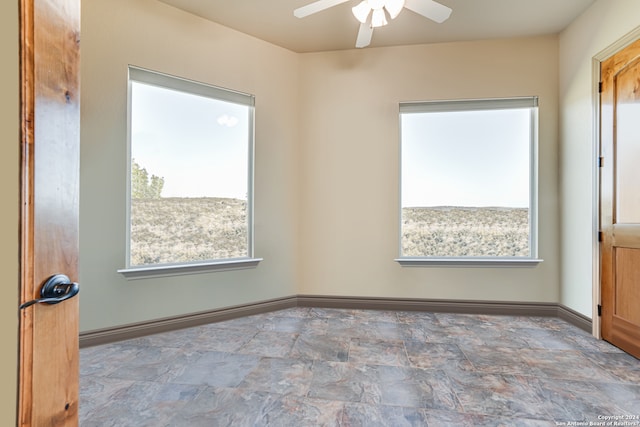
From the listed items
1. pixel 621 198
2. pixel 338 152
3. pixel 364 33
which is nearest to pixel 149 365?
pixel 338 152

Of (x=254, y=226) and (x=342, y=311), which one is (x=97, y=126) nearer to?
(x=254, y=226)

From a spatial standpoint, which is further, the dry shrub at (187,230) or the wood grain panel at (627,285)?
the dry shrub at (187,230)

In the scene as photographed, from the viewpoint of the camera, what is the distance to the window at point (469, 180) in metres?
3.16

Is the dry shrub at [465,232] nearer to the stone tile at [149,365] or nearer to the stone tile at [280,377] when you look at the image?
the stone tile at [280,377]

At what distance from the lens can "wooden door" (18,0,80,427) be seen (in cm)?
61

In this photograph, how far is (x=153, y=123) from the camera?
2.66 meters

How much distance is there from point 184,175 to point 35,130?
2312 millimetres

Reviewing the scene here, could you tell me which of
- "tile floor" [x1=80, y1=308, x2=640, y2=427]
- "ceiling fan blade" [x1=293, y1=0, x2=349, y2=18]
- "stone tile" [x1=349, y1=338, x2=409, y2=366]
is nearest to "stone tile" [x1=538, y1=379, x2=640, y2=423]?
"tile floor" [x1=80, y1=308, x2=640, y2=427]

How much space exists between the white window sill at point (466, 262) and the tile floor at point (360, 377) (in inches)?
23.9

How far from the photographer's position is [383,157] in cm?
331

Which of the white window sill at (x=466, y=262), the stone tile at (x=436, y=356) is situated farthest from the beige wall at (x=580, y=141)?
the stone tile at (x=436, y=356)

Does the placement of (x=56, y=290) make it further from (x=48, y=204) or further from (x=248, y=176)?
(x=248, y=176)

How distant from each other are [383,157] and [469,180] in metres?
0.95

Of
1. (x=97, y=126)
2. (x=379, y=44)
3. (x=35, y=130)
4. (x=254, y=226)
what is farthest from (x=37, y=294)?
(x=379, y=44)
